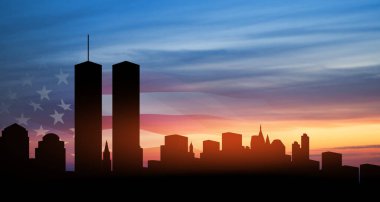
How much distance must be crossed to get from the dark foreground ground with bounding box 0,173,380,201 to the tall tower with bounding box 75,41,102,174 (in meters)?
1.89

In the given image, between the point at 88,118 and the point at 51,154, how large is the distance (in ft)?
18.8

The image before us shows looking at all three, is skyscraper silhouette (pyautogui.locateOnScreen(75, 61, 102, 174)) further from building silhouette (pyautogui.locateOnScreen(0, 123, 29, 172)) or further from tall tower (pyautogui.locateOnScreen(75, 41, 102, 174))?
building silhouette (pyautogui.locateOnScreen(0, 123, 29, 172))

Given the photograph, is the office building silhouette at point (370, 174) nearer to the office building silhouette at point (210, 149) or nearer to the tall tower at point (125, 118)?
the office building silhouette at point (210, 149)

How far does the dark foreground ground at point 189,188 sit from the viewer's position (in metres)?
48.4

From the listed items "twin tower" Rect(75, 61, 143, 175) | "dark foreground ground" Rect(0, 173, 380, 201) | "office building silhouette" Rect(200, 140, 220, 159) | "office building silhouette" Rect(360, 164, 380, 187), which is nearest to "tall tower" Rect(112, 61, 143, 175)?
"twin tower" Rect(75, 61, 143, 175)

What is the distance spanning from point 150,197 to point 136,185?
2231 mm

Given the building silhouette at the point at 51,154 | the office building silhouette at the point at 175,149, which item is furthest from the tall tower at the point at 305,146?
the building silhouette at the point at 51,154

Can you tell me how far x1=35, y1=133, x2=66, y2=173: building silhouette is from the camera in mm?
53969

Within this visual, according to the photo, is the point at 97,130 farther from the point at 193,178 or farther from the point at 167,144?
the point at 193,178

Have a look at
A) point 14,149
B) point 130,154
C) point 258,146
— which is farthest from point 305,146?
point 14,149

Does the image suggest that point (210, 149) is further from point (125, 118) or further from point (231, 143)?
point (125, 118)

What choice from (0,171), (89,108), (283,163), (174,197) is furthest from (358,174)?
(0,171)

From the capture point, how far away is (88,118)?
5297 centimetres

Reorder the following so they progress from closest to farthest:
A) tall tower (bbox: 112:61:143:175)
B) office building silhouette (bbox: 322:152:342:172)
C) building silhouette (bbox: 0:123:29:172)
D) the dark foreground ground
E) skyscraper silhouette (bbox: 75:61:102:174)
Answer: the dark foreground ground < office building silhouette (bbox: 322:152:342:172) < tall tower (bbox: 112:61:143:175) < skyscraper silhouette (bbox: 75:61:102:174) < building silhouette (bbox: 0:123:29:172)
